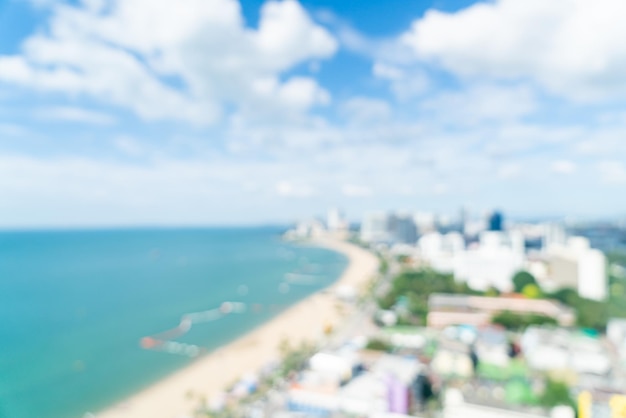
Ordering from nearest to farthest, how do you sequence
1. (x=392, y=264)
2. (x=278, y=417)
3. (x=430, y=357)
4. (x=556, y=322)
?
(x=278, y=417)
(x=430, y=357)
(x=556, y=322)
(x=392, y=264)

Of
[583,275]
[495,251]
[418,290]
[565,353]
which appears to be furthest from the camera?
[495,251]

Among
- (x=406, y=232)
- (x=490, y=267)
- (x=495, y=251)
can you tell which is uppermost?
(x=406, y=232)

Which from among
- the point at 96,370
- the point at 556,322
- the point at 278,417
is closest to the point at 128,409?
the point at 96,370

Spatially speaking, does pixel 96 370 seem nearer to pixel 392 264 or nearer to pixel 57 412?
pixel 57 412

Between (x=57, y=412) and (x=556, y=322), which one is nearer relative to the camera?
(x=57, y=412)

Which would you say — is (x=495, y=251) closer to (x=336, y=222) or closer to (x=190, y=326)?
(x=190, y=326)

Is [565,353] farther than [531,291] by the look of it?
No

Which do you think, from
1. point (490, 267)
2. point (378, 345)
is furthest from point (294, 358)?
point (490, 267)
